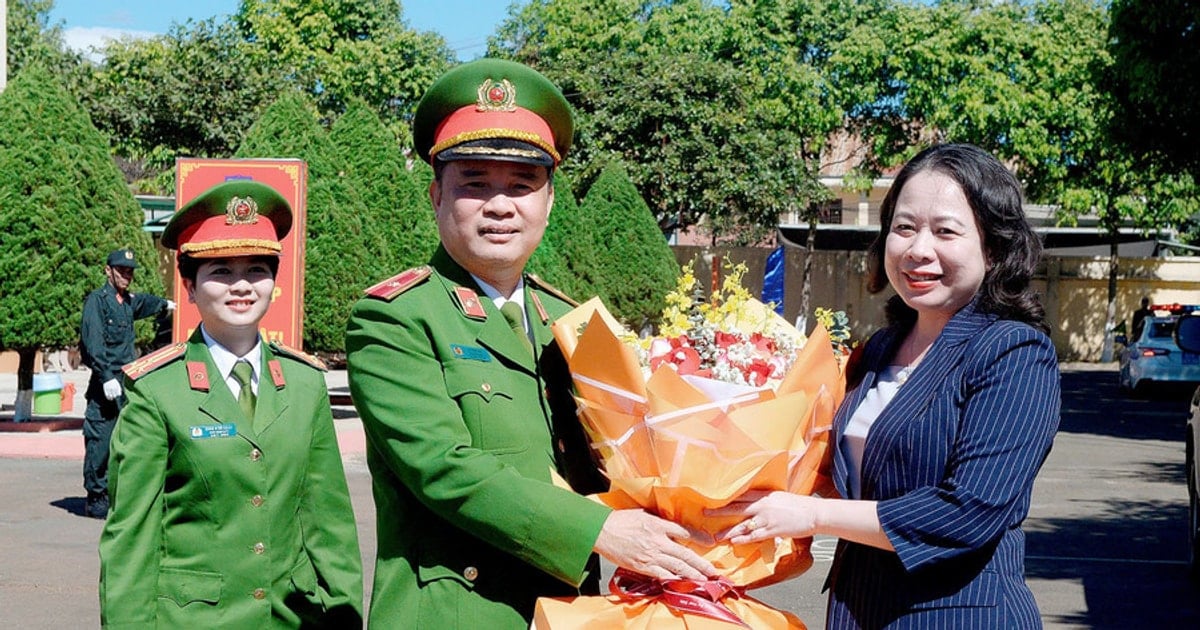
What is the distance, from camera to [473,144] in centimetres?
292

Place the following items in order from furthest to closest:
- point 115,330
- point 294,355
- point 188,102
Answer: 1. point 188,102
2. point 115,330
3. point 294,355

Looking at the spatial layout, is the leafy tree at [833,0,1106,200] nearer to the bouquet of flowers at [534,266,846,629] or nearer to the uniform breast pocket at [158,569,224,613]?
the uniform breast pocket at [158,569,224,613]

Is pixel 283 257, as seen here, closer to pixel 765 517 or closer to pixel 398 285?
pixel 398 285

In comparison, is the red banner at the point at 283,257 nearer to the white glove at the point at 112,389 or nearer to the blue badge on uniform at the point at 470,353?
the white glove at the point at 112,389

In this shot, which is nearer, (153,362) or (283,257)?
(153,362)

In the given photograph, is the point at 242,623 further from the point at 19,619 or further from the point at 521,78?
the point at 19,619

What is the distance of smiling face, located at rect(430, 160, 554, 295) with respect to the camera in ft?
9.64

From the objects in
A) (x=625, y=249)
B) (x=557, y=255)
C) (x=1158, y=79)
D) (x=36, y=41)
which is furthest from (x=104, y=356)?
(x=36, y=41)

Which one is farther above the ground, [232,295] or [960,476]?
[232,295]

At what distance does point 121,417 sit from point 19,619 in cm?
397

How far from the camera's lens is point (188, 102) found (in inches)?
1235

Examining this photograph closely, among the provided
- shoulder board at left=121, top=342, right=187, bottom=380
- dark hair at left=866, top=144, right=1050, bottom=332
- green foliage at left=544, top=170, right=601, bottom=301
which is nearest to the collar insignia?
dark hair at left=866, top=144, right=1050, bottom=332

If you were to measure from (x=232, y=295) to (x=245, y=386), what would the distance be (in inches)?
9.6

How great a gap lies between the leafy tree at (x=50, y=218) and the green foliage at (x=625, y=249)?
37.9ft
